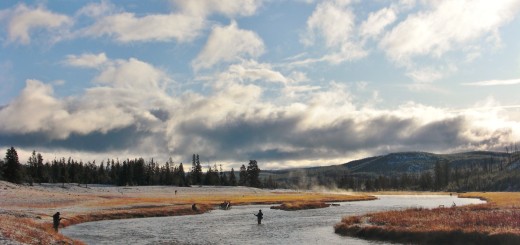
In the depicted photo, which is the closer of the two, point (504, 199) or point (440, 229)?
point (440, 229)

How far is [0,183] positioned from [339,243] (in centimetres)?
9679

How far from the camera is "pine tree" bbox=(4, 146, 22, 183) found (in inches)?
5635

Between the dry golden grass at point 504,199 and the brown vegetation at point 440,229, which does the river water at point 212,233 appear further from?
the dry golden grass at point 504,199

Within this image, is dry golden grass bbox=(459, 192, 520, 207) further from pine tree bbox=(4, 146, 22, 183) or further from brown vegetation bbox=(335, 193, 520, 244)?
pine tree bbox=(4, 146, 22, 183)

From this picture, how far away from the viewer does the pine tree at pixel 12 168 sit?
470 feet

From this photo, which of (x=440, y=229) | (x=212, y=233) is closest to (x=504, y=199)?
(x=440, y=229)

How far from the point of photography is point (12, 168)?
144 m

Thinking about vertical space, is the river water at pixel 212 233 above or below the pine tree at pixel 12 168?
below

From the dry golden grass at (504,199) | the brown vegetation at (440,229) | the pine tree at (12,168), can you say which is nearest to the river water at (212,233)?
the brown vegetation at (440,229)

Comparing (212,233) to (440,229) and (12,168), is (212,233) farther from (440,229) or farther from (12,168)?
(12,168)

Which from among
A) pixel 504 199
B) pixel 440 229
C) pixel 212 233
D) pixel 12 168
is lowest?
pixel 504 199

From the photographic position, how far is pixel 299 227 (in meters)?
54.5

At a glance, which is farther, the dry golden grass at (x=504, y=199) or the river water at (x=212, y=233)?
the dry golden grass at (x=504, y=199)

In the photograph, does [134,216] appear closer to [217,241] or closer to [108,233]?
[108,233]
